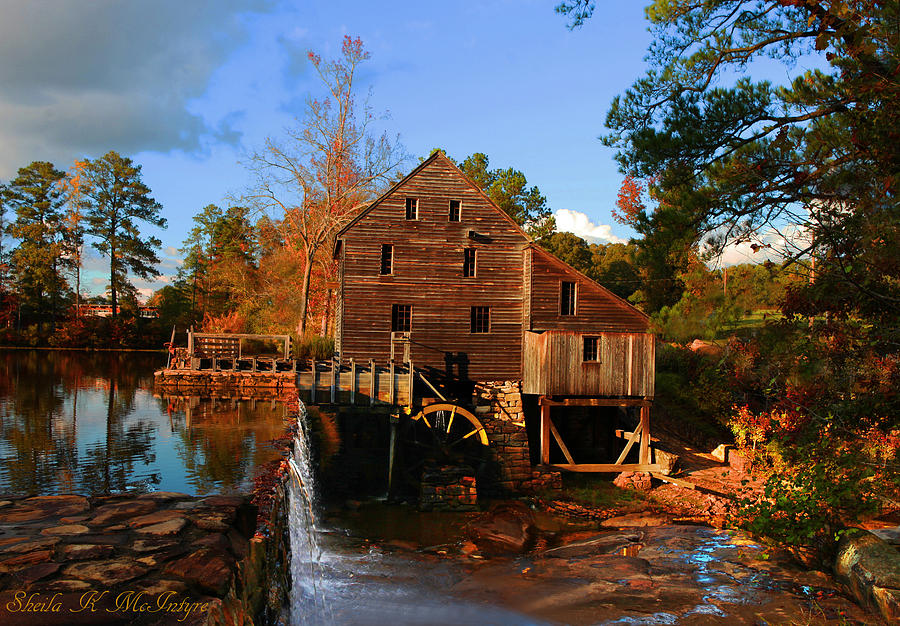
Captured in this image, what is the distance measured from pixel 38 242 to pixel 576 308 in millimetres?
59739

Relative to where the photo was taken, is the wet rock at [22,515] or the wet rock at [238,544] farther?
the wet rock at [22,515]

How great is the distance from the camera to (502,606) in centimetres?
1026

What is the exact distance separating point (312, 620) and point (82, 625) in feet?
A: 17.8

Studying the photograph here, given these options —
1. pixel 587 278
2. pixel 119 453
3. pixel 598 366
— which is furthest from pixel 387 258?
pixel 119 453

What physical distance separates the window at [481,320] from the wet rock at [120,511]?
16559mm

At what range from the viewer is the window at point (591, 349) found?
20375mm

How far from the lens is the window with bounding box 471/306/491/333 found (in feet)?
75.6

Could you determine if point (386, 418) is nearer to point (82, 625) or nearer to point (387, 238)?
point (387, 238)

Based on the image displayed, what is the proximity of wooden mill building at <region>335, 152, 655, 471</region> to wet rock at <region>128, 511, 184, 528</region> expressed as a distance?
49.7ft

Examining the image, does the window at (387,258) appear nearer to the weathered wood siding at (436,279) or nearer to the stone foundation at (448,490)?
the weathered wood siding at (436,279)

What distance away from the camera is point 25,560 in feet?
17.6

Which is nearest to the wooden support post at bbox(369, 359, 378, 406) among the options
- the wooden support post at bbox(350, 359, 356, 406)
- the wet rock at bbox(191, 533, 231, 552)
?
the wooden support post at bbox(350, 359, 356, 406)

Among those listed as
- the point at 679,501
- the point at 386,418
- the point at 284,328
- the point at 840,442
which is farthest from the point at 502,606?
the point at 284,328

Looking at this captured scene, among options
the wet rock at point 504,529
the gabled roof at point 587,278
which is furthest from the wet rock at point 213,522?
the gabled roof at point 587,278
